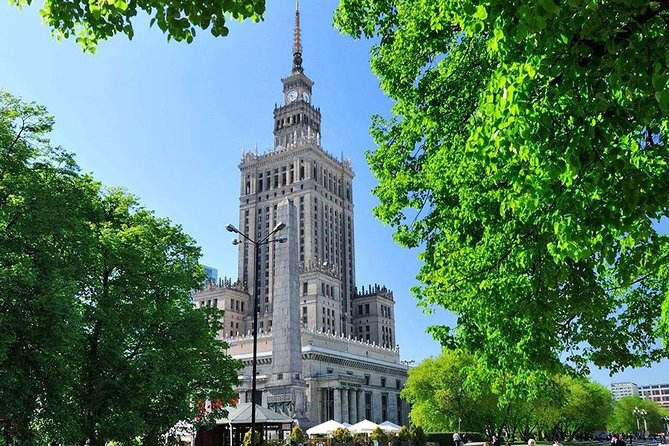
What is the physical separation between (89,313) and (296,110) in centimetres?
13088

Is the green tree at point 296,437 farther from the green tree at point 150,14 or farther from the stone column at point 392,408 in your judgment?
the stone column at point 392,408

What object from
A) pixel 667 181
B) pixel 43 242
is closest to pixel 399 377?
pixel 43 242

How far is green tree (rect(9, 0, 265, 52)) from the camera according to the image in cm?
744

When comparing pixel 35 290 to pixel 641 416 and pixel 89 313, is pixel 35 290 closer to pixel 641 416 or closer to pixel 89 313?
pixel 89 313

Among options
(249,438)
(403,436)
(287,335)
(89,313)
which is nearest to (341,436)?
(403,436)

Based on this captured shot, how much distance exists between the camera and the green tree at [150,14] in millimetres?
7441

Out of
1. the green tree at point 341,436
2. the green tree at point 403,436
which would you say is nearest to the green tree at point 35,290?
the green tree at point 341,436

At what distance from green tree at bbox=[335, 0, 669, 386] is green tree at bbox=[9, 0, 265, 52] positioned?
309 centimetres

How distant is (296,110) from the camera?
150 metres

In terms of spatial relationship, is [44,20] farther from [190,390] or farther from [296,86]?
[296,86]

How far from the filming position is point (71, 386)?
2200cm

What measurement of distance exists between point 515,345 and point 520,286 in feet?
7.40

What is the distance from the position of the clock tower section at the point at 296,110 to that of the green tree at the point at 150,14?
5398 inches

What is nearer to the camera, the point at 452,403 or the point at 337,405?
the point at 452,403
